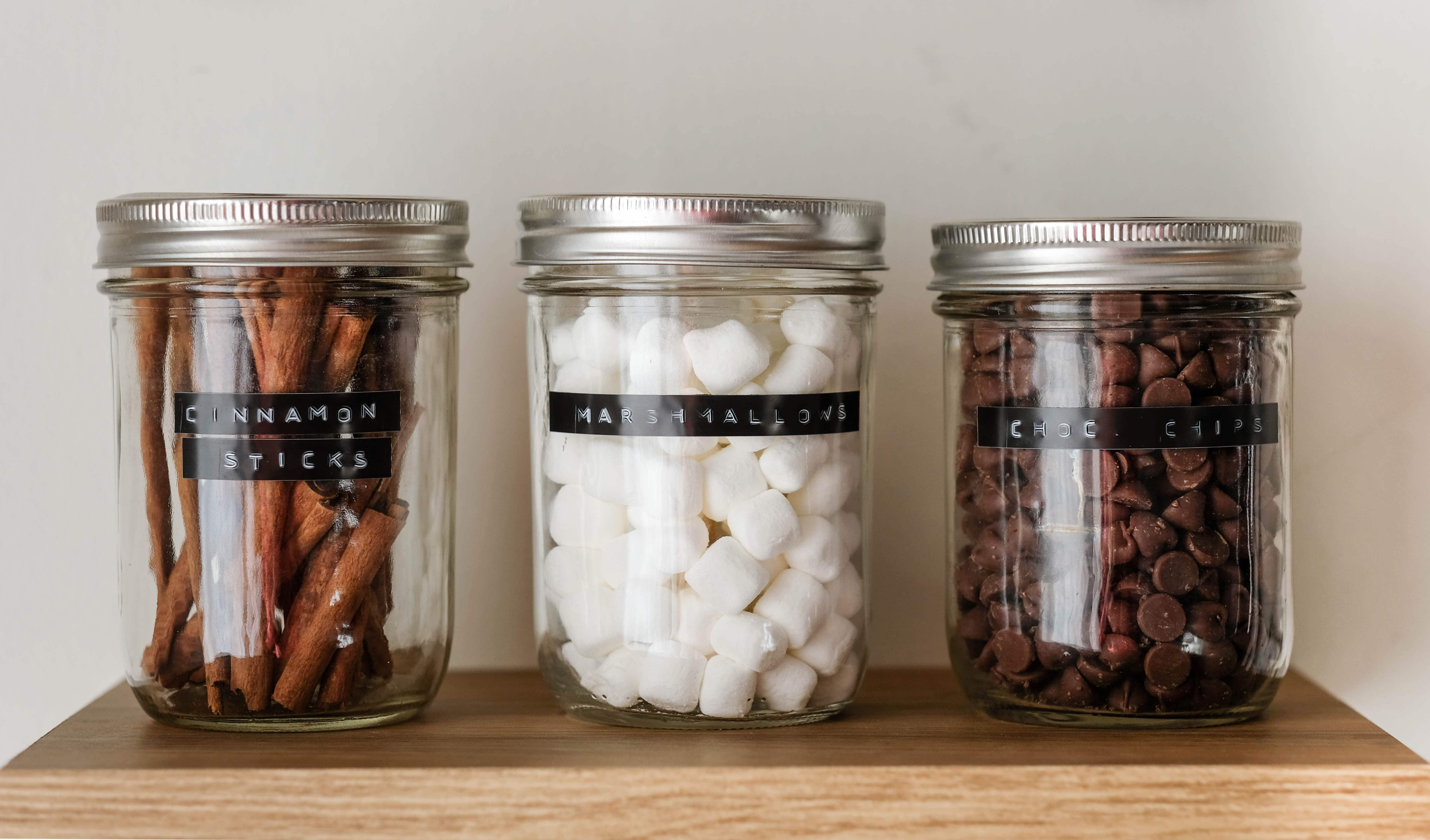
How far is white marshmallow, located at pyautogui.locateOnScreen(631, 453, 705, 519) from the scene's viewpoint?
0.54m

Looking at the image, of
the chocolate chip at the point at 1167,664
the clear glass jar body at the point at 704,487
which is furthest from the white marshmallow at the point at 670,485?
the chocolate chip at the point at 1167,664

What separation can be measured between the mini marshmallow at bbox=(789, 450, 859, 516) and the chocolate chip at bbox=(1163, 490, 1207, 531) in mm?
139

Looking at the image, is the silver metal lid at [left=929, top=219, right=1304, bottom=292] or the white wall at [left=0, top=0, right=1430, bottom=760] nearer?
the silver metal lid at [left=929, top=219, right=1304, bottom=292]

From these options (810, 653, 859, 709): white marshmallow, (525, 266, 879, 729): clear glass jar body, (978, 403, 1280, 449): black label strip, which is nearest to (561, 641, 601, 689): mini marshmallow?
(525, 266, 879, 729): clear glass jar body

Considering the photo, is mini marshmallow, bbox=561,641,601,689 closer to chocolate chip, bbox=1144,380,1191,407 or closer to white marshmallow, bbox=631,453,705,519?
white marshmallow, bbox=631,453,705,519

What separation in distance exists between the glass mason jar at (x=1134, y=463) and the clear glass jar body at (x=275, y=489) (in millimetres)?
268

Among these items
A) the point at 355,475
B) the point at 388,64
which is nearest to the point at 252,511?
the point at 355,475

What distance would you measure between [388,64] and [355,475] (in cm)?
27

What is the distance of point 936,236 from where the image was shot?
598mm

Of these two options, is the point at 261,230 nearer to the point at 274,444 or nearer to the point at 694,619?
→ the point at 274,444

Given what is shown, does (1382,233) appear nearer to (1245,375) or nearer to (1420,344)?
(1420,344)

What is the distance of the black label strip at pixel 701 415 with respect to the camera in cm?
54

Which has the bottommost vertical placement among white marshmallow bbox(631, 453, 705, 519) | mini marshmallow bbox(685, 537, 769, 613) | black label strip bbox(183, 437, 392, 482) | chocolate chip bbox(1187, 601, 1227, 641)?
chocolate chip bbox(1187, 601, 1227, 641)

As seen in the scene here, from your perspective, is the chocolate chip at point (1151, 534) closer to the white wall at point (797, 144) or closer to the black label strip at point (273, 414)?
the white wall at point (797, 144)
